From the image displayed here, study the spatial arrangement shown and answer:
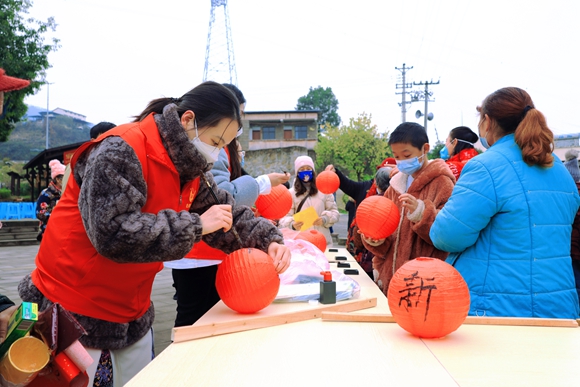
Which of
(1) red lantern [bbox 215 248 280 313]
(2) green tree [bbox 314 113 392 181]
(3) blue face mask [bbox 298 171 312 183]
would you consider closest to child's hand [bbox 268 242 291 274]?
(1) red lantern [bbox 215 248 280 313]

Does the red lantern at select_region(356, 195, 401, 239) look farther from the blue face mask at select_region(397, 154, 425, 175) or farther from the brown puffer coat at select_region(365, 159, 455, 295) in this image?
the blue face mask at select_region(397, 154, 425, 175)

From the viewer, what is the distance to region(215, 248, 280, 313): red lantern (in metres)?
2.06

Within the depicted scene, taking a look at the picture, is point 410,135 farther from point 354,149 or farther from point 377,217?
point 354,149

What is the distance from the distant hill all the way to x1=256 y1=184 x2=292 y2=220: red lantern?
68.8 m

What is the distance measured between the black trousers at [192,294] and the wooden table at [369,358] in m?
0.87

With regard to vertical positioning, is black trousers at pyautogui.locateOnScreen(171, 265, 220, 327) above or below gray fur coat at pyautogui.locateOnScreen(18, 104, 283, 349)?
below

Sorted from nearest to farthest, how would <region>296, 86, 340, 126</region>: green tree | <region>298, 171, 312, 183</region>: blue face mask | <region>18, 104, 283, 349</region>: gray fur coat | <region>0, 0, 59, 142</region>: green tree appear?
<region>18, 104, 283, 349</region>: gray fur coat < <region>298, 171, 312, 183</region>: blue face mask < <region>0, 0, 59, 142</region>: green tree < <region>296, 86, 340, 126</region>: green tree

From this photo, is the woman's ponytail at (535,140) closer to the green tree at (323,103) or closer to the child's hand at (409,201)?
the child's hand at (409,201)

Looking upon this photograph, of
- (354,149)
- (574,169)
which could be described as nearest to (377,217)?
(574,169)

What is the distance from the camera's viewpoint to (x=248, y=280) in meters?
2.05

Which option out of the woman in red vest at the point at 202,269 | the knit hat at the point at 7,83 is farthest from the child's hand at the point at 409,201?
the knit hat at the point at 7,83

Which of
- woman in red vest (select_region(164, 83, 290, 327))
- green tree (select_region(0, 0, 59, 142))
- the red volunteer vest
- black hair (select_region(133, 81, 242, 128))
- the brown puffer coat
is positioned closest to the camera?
the red volunteer vest

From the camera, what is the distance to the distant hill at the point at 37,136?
65500mm

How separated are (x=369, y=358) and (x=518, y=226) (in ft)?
3.39
